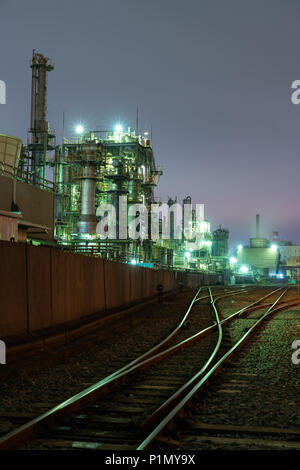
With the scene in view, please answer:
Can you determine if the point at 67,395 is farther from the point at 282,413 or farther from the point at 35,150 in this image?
the point at 35,150

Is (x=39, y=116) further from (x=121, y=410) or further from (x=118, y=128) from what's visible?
(x=121, y=410)

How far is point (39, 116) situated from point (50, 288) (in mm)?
43077

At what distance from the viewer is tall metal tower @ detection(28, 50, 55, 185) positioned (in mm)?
53469

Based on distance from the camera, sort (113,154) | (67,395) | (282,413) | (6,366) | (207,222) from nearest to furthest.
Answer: (282,413), (67,395), (6,366), (113,154), (207,222)

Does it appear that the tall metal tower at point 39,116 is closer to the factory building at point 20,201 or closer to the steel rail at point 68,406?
the factory building at point 20,201

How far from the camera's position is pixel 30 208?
2359 centimetres

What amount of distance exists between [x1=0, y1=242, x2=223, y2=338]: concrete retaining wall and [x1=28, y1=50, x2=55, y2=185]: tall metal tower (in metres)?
34.4

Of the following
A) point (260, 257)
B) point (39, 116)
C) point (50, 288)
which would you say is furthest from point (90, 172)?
point (260, 257)

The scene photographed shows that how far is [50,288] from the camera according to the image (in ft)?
44.0

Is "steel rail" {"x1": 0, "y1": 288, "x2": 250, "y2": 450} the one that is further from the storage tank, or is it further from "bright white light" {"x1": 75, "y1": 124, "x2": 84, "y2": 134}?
"bright white light" {"x1": 75, "y1": 124, "x2": 84, "y2": 134}

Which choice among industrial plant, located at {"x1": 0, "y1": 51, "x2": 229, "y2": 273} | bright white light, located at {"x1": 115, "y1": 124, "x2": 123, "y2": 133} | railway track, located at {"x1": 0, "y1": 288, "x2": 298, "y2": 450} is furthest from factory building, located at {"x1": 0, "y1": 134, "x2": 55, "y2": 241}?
bright white light, located at {"x1": 115, "y1": 124, "x2": 123, "y2": 133}

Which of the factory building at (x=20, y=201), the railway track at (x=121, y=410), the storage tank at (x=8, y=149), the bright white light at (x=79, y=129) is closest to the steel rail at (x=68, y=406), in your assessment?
the railway track at (x=121, y=410)
